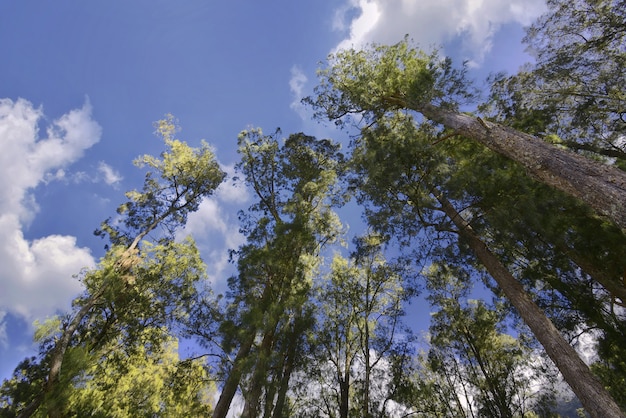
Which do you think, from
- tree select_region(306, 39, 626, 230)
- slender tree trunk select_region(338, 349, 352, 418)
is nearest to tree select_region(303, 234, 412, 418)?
slender tree trunk select_region(338, 349, 352, 418)

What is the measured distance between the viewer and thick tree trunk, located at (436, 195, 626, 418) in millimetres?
3901

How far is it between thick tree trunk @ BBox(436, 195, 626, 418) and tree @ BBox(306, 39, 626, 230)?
2.16 metres

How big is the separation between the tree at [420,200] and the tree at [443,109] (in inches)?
31.3

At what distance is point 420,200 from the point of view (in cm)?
725

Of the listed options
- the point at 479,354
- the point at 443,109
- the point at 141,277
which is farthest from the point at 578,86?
the point at 141,277

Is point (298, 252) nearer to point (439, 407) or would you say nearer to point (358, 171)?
point (358, 171)

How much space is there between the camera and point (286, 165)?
10.6m

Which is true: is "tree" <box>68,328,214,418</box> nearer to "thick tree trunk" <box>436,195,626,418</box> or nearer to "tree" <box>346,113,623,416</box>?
"tree" <box>346,113,623,416</box>

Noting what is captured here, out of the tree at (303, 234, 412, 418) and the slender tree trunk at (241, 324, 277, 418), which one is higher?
the tree at (303, 234, 412, 418)

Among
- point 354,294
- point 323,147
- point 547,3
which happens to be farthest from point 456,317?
point 547,3

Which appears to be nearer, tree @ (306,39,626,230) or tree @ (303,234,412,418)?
tree @ (306,39,626,230)

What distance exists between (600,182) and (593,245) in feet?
10.6

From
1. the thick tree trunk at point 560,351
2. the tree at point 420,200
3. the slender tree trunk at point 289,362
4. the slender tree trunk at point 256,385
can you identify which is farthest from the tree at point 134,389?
the thick tree trunk at point 560,351

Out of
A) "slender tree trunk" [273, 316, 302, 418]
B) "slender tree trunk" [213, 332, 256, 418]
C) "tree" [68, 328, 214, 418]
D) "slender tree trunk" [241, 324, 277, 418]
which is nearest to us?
"slender tree trunk" [241, 324, 277, 418]
